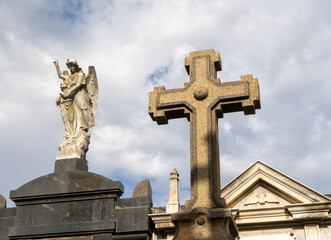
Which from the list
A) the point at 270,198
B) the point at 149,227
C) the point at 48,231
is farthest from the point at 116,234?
the point at 270,198

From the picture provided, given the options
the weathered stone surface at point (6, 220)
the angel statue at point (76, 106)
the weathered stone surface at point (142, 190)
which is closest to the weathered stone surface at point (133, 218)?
the weathered stone surface at point (142, 190)

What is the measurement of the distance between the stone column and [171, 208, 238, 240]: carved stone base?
4686 millimetres

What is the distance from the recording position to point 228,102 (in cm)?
675

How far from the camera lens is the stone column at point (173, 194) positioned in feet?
35.0

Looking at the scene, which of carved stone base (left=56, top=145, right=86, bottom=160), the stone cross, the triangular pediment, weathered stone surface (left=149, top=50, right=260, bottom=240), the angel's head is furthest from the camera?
the triangular pediment

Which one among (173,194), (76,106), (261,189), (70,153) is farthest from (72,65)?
(261,189)

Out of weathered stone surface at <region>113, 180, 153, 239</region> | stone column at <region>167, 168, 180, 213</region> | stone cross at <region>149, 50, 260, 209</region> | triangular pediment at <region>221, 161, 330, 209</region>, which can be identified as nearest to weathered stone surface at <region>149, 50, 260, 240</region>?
stone cross at <region>149, 50, 260, 209</region>

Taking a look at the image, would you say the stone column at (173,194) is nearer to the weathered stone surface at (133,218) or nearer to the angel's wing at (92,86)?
the weathered stone surface at (133,218)

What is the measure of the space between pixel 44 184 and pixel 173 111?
276cm

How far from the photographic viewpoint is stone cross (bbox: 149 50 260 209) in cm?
622

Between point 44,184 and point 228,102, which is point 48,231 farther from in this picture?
point 228,102

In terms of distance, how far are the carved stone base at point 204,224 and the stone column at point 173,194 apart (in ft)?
15.4

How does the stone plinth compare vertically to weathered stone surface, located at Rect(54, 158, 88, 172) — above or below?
below

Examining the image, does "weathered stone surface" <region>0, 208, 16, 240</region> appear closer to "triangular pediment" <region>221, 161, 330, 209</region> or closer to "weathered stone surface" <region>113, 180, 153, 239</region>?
"weathered stone surface" <region>113, 180, 153, 239</region>
